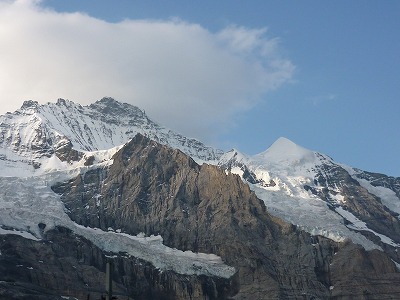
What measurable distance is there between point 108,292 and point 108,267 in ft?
4.39

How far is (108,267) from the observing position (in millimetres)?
45531

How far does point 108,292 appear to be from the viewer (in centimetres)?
4497
